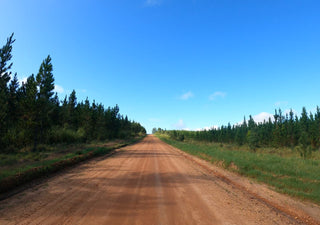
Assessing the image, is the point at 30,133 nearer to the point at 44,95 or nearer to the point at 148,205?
the point at 44,95

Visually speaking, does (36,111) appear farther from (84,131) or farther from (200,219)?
(200,219)

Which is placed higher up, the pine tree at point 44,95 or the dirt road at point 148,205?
the pine tree at point 44,95

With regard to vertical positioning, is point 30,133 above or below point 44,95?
below

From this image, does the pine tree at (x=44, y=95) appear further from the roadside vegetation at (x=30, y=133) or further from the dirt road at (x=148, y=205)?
the dirt road at (x=148, y=205)

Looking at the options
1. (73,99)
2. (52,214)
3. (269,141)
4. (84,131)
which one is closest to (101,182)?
(52,214)

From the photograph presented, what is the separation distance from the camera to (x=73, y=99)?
4066 cm

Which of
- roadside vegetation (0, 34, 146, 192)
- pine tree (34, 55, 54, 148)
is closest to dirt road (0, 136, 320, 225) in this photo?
roadside vegetation (0, 34, 146, 192)

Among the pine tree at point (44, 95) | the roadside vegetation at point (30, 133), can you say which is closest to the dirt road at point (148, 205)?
the roadside vegetation at point (30, 133)

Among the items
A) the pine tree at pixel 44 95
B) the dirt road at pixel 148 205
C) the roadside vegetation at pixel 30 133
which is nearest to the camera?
the dirt road at pixel 148 205

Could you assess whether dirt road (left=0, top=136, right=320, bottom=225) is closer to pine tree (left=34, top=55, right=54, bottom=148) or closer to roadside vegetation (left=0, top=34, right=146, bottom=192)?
roadside vegetation (left=0, top=34, right=146, bottom=192)

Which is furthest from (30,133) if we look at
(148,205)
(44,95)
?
(148,205)

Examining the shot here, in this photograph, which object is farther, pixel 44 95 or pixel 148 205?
pixel 44 95

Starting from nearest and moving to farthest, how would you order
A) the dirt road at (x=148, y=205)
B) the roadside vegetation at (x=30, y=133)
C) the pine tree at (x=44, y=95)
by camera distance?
the dirt road at (x=148, y=205) < the roadside vegetation at (x=30, y=133) < the pine tree at (x=44, y=95)

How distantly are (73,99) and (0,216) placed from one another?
136ft
